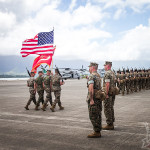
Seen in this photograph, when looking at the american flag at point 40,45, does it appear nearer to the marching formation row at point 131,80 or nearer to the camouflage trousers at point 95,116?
the marching formation row at point 131,80

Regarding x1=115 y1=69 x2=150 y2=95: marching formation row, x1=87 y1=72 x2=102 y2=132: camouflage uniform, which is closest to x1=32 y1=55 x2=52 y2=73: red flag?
x1=115 y1=69 x2=150 y2=95: marching formation row

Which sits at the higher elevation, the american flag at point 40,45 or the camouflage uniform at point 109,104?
the american flag at point 40,45

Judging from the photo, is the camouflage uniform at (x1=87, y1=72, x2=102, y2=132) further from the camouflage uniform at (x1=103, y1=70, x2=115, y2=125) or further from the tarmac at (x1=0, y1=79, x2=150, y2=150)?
the camouflage uniform at (x1=103, y1=70, x2=115, y2=125)

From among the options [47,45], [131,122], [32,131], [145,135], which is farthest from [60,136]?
[47,45]

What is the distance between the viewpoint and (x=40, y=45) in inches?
651

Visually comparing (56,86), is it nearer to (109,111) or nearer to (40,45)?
(109,111)

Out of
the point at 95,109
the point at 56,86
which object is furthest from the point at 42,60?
the point at 95,109

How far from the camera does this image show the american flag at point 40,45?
52.9 ft

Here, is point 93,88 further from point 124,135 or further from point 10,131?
point 10,131

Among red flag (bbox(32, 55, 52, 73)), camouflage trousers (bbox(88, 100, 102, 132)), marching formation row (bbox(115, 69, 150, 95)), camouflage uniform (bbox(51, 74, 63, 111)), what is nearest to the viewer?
camouflage trousers (bbox(88, 100, 102, 132))

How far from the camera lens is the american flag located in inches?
634

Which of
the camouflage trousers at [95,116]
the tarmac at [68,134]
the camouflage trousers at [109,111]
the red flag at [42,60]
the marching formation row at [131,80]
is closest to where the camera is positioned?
the tarmac at [68,134]

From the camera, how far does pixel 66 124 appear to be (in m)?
7.03

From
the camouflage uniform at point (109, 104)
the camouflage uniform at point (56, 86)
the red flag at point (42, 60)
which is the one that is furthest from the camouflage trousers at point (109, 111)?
the red flag at point (42, 60)
